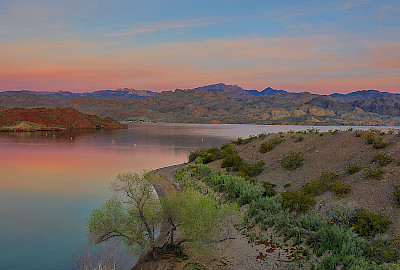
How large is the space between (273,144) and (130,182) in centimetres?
2106

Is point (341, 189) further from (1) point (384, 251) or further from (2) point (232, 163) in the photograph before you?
(2) point (232, 163)

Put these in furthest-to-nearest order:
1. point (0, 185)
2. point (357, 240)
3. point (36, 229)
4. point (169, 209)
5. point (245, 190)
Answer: point (0, 185) → point (245, 190) → point (36, 229) → point (169, 209) → point (357, 240)

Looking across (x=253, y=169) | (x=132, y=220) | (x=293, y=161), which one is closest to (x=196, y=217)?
(x=132, y=220)

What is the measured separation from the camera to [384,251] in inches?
415

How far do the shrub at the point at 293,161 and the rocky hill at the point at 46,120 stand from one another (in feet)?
411

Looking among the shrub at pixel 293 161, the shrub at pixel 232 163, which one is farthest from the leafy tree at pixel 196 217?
the shrub at pixel 232 163

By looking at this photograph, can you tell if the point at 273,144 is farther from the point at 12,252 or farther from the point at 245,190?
the point at 12,252

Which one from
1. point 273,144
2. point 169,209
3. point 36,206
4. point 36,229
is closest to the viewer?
point 169,209

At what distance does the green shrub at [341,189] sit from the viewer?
1573 centimetres

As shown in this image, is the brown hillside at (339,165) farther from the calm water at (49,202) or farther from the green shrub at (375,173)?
the calm water at (49,202)

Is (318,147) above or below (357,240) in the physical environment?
above

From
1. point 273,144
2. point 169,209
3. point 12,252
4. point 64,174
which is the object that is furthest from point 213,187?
point 64,174

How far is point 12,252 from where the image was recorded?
14.1 meters

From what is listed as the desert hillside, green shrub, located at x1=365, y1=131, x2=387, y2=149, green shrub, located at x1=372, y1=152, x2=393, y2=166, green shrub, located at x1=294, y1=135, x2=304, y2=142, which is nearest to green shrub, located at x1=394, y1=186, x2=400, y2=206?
the desert hillside
